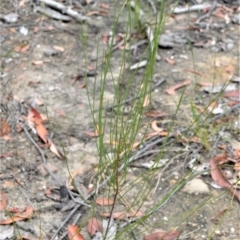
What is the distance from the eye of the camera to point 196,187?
8.24ft

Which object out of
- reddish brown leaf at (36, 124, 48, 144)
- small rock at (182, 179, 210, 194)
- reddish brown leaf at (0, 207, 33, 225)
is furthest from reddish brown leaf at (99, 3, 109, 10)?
reddish brown leaf at (0, 207, 33, 225)

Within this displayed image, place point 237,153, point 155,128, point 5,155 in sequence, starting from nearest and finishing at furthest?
point 237,153 → point 5,155 → point 155,128

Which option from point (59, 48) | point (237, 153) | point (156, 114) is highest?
point (237, 153)

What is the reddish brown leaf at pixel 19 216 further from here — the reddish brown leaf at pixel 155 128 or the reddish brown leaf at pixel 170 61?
the reddish brown leaf at pixel 170 61

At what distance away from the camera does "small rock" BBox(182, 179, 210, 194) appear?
2.49 metres

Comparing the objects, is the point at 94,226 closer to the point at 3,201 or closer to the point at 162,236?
the point at 162,236

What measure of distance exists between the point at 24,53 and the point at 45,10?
57 cm

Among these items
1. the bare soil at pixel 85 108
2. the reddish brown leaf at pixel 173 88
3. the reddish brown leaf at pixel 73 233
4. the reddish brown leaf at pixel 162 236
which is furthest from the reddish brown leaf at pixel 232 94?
the reddish brown leaf at pixel 73 233

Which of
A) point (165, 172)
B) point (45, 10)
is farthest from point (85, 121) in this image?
point (45, 10)

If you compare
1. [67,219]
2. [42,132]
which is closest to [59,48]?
[42,132]

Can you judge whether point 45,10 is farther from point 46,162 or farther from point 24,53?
point 46,162

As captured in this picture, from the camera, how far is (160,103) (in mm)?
3137

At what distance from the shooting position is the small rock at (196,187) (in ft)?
8.18

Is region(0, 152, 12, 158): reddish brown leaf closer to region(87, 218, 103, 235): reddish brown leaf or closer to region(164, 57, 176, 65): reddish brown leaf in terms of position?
region(87, 218, 103, 235): reddish brown leaf
